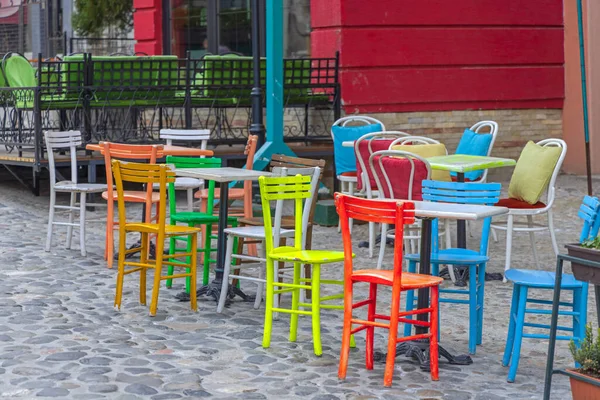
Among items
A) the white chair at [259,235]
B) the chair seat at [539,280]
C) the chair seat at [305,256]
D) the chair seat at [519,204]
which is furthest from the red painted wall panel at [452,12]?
the chair seat at [539,280]

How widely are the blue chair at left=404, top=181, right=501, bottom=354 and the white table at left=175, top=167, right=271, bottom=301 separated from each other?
4.03 feet

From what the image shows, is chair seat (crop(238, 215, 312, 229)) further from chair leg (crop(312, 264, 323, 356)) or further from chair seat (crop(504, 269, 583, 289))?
chair seat (crop(504, 269, 583, 289))

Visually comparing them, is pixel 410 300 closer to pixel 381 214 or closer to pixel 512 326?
pixel 512 326

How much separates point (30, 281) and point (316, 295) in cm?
295

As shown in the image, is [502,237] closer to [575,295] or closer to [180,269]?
[180,269]

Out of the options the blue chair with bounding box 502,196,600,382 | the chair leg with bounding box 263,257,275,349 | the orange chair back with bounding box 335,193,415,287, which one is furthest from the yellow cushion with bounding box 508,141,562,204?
the orange chair back with bounding box 335,193,415,287

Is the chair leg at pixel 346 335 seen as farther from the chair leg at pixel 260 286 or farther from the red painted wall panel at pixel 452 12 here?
the red painted wall panel at pixel 452 12

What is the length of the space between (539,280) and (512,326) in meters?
0.30

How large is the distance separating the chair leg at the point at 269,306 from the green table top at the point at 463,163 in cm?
Answer: 222

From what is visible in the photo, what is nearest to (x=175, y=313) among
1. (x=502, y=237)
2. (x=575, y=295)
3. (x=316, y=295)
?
(x=316, y=295)

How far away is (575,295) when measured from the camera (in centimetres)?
585

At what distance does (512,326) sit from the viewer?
5832mm

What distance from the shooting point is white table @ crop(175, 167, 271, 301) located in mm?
7238

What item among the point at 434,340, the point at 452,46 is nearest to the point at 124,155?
the point at 434,340
